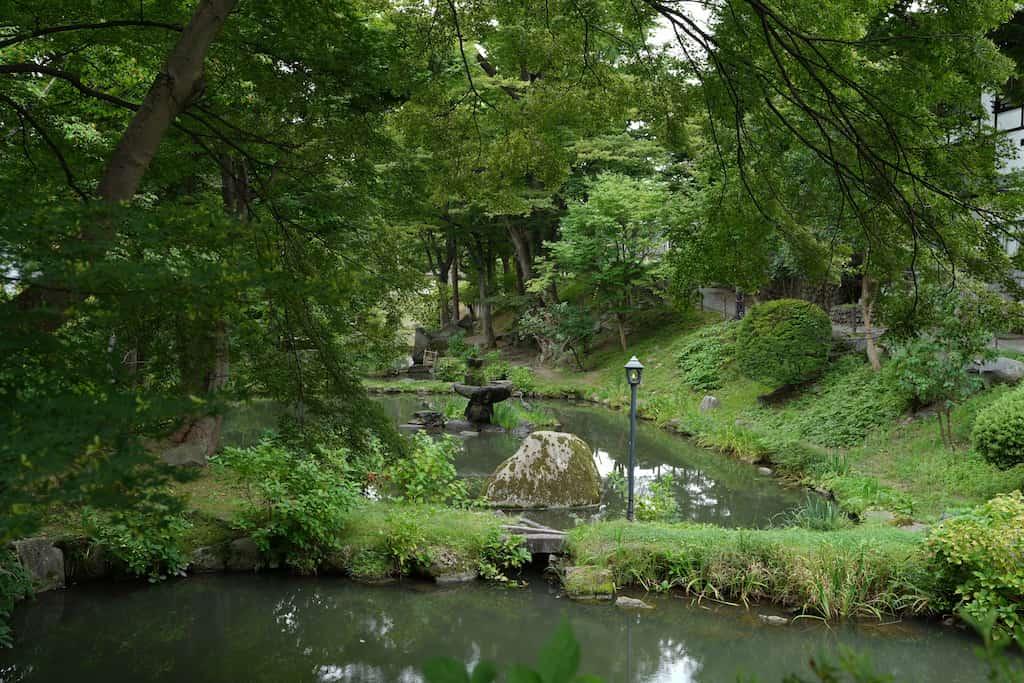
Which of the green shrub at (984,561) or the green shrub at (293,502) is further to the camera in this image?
the green shrub at (293,502)

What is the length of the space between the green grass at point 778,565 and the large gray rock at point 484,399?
10.5 metres

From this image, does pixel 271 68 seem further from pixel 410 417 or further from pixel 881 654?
pixel 410 417

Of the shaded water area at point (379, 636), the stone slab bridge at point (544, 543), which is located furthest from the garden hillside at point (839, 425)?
the stone slab bridge at point (544, 543)

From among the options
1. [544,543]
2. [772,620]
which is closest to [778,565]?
[772,620]

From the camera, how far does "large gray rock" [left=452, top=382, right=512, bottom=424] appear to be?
1897 cm

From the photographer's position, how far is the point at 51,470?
257 centimetres

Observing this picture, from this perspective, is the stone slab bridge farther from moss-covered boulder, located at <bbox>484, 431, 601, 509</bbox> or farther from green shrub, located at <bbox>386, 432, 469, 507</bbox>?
moss-covered boulder, located at <bbox>484, 431, 601, 509</bbox>

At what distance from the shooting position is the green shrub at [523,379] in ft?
80.5

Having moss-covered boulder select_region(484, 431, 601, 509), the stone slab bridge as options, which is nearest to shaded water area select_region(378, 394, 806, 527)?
moss-covered boulder select_region(484, 431, 601, 509)

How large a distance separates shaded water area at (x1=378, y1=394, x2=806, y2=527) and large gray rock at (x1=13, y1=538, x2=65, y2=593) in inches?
220

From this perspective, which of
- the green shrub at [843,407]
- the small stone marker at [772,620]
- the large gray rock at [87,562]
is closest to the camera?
the small stone marker at [772,620]

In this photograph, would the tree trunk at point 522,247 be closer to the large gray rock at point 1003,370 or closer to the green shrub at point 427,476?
the large gray rock at point 1003,370

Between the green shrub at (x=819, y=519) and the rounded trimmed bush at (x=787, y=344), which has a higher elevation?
the rounded trimmed bush at (x=787, y=344)

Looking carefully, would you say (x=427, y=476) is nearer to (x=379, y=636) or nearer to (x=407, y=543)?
(x=407, y=543)
